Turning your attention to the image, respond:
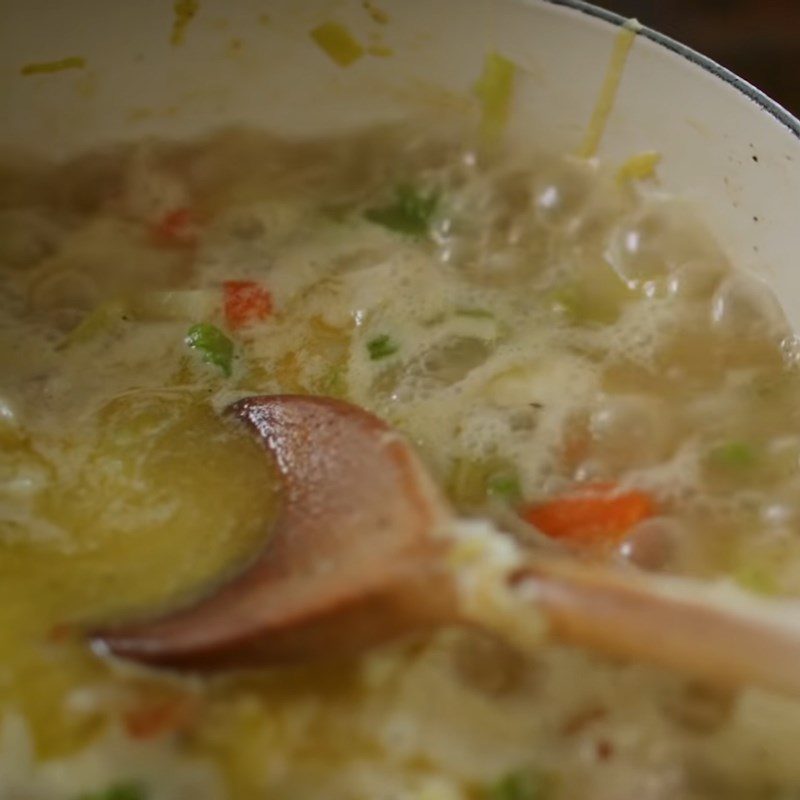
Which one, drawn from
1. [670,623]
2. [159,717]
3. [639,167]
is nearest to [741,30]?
[639,167]

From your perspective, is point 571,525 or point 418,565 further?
point 571,525

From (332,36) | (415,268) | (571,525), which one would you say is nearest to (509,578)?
(571,525)

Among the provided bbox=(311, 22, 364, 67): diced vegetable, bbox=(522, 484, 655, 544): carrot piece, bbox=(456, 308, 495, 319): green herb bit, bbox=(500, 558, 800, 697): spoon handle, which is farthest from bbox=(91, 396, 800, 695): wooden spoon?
bbox=(311, 22, 364, 67): diced vegetable

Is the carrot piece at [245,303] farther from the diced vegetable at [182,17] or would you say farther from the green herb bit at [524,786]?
the green herb bit at [524,786]

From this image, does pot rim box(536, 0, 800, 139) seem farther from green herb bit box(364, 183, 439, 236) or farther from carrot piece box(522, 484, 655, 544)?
carrot piece box(522, 484, 655, 544)

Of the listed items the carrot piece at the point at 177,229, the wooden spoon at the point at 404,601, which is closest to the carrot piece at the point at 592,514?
the wooden spoon at the point at 404,601

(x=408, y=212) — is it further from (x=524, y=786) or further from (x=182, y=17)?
(x=524, y=786)

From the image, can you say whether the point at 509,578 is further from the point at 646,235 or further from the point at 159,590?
the point at 646,235
